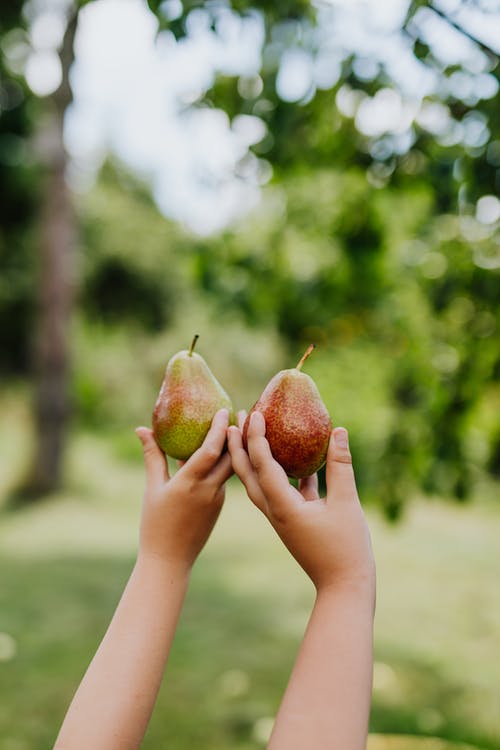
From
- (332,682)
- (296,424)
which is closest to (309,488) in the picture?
(296,424)

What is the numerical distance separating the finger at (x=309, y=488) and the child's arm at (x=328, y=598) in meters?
0.11

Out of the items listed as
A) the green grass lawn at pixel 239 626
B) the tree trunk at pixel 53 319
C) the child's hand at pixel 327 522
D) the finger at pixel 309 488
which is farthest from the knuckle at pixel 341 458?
the tree trunk at pixel 53 319

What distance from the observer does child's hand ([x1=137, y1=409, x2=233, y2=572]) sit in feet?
4.36

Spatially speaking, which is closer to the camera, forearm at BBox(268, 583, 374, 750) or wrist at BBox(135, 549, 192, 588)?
forearm at BBox(268, 583, 374, 750)

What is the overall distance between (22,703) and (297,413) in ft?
9.37

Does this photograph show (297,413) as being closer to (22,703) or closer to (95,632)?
(22,703)

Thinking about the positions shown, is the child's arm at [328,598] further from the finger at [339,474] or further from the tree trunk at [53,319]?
the tree trunk at [53,319]

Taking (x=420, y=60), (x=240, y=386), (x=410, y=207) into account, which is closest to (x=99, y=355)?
(x=240, y=386)

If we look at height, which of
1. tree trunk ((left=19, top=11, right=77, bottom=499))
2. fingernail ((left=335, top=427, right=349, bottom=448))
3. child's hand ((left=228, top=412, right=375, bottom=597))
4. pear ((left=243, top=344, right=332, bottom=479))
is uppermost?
tree trunk ((left=19, top=11, right=77, bottom=499))

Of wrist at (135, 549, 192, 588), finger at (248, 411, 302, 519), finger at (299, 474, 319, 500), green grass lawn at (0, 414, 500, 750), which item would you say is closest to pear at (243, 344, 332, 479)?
finger at (299, 474, 319, 500)

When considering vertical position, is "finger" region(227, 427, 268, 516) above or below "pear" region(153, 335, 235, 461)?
below

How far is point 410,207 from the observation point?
568cm

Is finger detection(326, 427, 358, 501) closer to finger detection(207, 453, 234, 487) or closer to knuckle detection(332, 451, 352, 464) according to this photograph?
knuckle detection(332, 451, 352, 464)

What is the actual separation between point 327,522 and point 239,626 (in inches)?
154
